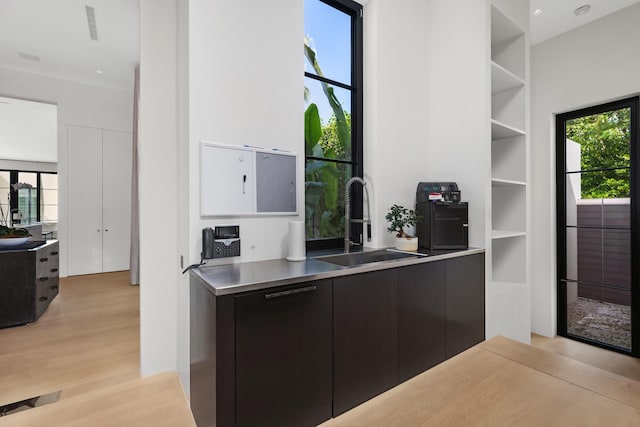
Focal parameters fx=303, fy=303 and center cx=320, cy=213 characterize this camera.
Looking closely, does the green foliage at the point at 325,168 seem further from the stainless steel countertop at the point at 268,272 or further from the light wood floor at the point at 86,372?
the light wood floor at the point at 86,372

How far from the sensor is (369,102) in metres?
2.46

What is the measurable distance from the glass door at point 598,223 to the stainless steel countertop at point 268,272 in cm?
235

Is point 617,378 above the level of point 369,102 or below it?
below

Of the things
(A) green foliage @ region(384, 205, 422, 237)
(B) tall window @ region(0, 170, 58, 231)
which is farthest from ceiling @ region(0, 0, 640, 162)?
(B) tall window @ region(0, 170, 58, 231)

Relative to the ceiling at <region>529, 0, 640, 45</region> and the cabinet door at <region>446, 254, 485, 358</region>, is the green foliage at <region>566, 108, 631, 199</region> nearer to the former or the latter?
the ceiling at <region>529, 0, 640, 45</region>

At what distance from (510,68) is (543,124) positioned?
0.89 meters

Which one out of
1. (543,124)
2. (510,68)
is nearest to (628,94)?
(543,124)

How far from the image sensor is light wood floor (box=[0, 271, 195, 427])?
1.61 metres

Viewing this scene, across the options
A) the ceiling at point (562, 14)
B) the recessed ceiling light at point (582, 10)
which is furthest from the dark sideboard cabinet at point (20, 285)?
the recessed ceiling light at point (582, 10)

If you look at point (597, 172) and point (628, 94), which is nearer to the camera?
point (628, 94)

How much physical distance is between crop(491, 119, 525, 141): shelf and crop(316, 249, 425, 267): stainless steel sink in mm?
1360

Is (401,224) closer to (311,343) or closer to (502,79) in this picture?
(311,343)

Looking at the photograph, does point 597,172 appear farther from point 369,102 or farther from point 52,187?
point 52,187

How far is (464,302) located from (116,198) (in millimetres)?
6038
